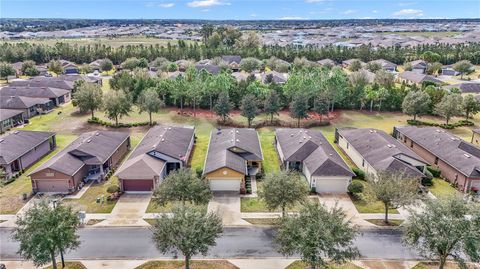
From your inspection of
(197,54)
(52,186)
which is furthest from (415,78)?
(52,186)

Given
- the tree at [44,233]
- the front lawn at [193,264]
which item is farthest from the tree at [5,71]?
the front lawn at [193,264]

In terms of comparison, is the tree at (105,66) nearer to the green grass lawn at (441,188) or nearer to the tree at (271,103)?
the tree at (271,103)

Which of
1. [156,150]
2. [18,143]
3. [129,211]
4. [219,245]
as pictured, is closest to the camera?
[219,245]

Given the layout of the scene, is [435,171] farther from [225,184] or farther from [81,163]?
[81,163]

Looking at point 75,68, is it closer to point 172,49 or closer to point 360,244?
point 172,49

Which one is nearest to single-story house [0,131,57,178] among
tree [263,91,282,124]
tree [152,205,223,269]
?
tree [152,205,223,269]

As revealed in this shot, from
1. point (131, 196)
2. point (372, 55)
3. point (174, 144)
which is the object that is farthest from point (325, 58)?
point (131, 196)

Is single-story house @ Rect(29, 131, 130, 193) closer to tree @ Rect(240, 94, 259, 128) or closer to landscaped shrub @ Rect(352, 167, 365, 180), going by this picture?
tree @ Rect(240, 94, 259, 128)
